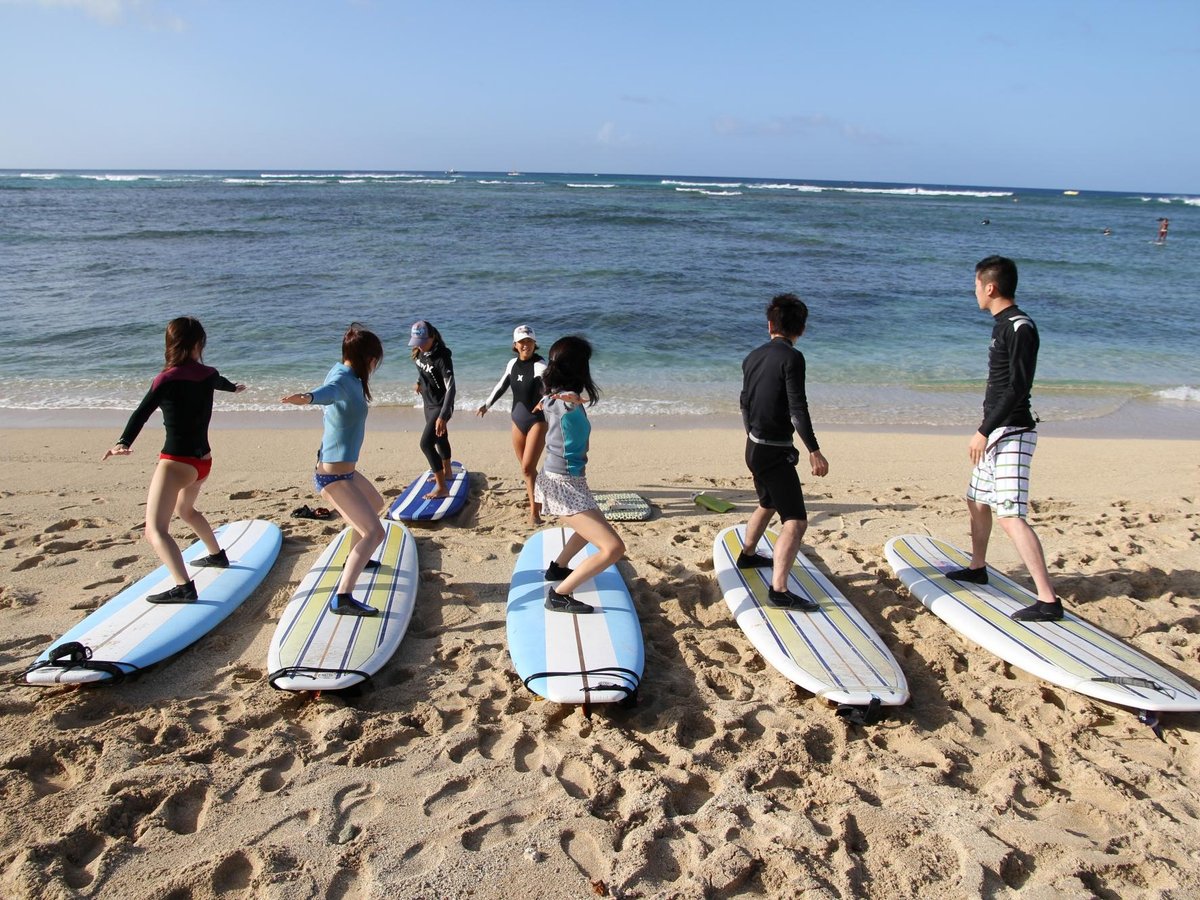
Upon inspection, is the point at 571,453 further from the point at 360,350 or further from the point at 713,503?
the point at 713,503

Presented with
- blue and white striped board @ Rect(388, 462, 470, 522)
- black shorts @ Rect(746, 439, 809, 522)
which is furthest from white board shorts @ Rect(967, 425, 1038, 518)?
blue and white striped board @ Rect(388, 462, 470, 522)

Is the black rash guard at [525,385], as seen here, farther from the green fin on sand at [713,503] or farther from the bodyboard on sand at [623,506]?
the green fin on sand at [713,503]

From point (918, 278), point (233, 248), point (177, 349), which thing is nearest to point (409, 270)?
point (233, 248)

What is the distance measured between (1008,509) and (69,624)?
5.58 meters

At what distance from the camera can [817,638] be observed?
438cm

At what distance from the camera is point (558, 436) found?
4.28 m

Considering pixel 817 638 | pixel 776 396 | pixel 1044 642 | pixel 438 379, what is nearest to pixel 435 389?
pixel 438 379

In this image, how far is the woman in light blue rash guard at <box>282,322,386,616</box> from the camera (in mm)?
4273

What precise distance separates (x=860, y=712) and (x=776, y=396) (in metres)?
1.75

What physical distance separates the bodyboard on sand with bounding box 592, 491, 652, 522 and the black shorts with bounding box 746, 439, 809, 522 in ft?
6.93

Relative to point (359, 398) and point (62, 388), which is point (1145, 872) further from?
point (62, 388)

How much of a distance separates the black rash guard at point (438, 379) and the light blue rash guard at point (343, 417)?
2093mm

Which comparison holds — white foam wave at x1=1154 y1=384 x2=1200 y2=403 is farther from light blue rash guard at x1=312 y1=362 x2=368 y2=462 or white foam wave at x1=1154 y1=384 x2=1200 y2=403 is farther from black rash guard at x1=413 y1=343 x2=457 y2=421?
light blue rash guard at x1=312 y1=362 x2=368 y2=462

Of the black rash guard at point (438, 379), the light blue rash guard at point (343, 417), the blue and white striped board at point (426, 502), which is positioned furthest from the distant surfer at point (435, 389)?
the light blue rash guard at point (343, 417)
